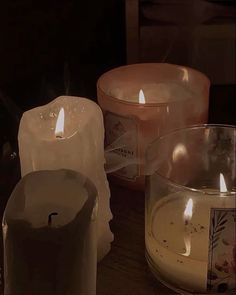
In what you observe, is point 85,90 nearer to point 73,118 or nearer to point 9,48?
point 9,48

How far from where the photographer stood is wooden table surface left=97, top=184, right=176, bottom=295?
0.51m

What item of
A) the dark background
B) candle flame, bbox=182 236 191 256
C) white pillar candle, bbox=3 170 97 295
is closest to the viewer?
white pillar candle, bbox=3 170 97 295

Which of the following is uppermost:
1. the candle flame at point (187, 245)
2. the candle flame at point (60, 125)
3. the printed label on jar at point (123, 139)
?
the candle flame at point (60, 125)

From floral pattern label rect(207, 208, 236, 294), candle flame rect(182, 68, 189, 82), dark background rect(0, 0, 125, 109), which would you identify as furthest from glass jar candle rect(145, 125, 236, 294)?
dark background rect(0, 0, 125, 109)

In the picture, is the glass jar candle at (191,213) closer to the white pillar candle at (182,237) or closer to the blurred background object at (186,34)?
the white pillar candle at (182,237)

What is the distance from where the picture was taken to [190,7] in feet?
2.65

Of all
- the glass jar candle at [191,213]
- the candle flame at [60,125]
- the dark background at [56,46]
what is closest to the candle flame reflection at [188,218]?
the glass jar candle at [191,213]

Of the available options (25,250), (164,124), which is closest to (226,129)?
(164,124)

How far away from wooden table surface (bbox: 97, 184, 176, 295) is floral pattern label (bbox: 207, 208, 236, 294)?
1.6 inches

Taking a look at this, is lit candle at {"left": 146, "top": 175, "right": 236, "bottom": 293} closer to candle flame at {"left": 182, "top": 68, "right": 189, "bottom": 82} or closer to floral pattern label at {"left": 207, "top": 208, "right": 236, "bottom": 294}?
floral pattern label at {"left": 207, "top": 208, "right": 236, "bottom": 294}

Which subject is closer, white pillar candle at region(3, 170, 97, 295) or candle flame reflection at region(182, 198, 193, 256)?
white pillar candle at region(3, 170, 97, 295)

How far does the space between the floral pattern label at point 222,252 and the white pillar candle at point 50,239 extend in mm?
93

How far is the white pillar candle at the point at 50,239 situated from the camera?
15.3 inches

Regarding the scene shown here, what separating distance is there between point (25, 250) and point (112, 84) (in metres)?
0.30
